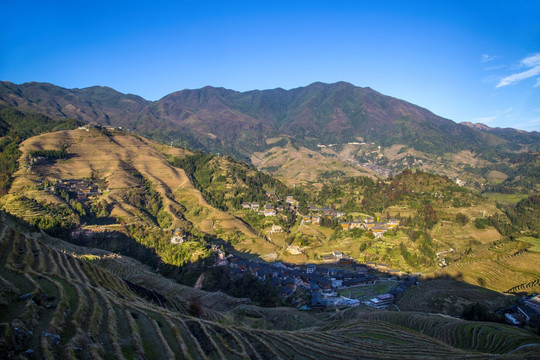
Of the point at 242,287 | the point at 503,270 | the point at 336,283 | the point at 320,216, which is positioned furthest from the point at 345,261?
the point at 242,287

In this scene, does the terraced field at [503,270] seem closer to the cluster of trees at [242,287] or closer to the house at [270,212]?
the cluster of trees at [242,287]

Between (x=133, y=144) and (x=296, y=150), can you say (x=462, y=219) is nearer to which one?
(x=133, y=144)

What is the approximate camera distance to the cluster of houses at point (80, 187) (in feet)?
151

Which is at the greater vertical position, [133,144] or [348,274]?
[133,144]

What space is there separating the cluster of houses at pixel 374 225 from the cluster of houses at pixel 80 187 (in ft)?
131

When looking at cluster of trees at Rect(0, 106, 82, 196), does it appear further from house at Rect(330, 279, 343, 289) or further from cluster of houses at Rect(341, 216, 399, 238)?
cluster of houses at Rect(341, 216, 399, 238)

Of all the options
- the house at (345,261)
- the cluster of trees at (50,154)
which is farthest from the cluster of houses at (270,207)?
the cluster of trees at (50,154)

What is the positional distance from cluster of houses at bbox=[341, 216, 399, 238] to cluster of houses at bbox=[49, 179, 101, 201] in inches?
1570

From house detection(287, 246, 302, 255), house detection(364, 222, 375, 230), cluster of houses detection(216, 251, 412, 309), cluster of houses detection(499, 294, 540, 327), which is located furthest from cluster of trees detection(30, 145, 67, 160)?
cluster of houses detection(499, 294, 540, 327)

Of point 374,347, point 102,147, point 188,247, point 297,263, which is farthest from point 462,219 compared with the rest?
point 102,147

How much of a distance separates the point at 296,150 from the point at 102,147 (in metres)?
105

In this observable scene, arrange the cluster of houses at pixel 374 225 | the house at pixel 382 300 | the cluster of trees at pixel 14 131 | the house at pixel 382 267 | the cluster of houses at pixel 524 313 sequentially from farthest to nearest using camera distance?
1. the cluster of trees at pixel 14 131
2. the cluster of houses at pixel 374 225
3. the house at pixel 382 267
4. the house at pixel 382 300
5. the cluster of houses at pixel 524 313

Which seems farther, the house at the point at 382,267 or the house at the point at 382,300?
the house at the point at 382,267

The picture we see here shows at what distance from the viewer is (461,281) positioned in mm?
30312
